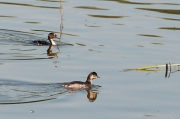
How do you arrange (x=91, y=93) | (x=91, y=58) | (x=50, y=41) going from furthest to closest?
(x=50, y=41)
(x=91, y=58)
(x=91, y=93)

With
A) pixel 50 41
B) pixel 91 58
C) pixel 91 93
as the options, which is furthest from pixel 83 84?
pixel 50 41

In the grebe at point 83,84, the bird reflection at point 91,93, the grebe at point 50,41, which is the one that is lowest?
the bird reflection at point 91,93

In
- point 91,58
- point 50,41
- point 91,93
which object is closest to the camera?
point 91,93

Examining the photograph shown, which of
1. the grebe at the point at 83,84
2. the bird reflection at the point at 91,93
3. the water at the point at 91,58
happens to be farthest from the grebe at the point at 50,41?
the bird reflection at the point at 91,93

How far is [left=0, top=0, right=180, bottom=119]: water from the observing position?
14273 millimetres

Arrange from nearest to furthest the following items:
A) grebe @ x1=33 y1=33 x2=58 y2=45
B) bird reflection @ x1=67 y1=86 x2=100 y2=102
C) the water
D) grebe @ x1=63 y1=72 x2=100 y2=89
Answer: the water < bird reflection @ x1=67 y1=86 x2=100 y2=102 < grebe @ x1=63 y1=72 x2=100 y2=89 < grebe @ x1=33 y1=33 x2=58 y2=45

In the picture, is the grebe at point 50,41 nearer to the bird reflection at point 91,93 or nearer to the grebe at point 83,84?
the grebe at point 83,84

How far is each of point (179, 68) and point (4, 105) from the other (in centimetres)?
555

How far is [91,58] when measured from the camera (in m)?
18.8

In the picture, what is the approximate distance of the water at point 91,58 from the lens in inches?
562

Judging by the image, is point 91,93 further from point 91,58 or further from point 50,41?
point 50,41

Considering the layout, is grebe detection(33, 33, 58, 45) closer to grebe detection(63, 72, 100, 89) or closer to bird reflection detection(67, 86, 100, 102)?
grebe detection(63, 72, 100, 89)

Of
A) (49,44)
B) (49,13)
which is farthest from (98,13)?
(49,44)

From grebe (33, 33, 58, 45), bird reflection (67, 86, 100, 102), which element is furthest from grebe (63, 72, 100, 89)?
grebe (33, 33, 58, 45)
